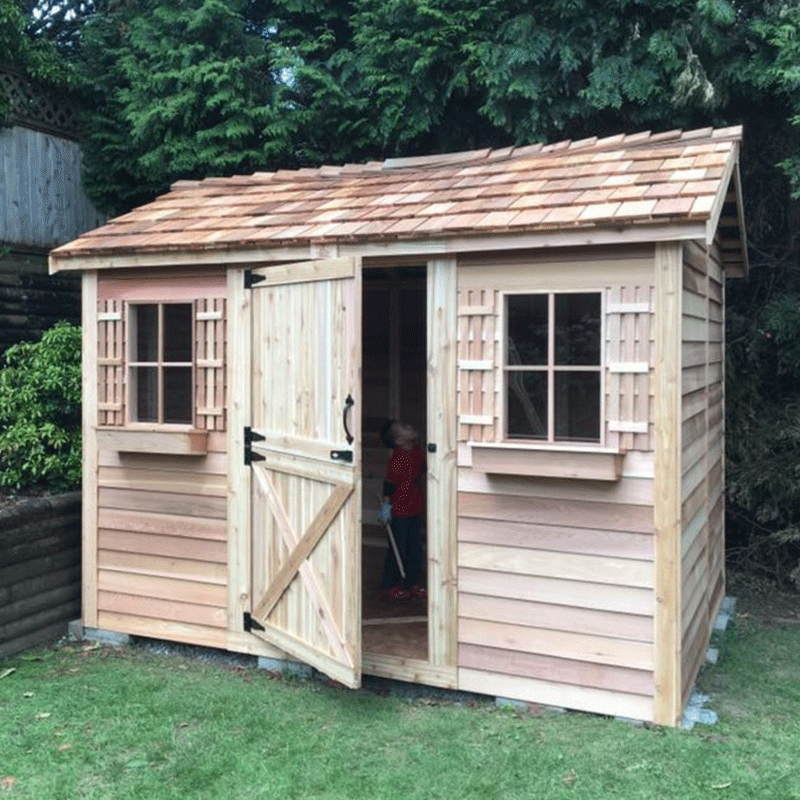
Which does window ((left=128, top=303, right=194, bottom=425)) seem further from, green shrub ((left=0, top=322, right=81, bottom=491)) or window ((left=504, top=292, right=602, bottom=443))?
window ((left=504, top=292, right=602, bottom=443))

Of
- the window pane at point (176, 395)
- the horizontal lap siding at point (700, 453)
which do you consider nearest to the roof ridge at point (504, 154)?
the horizontal lap siding at point (700, 453)

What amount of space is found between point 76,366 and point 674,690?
4.85m

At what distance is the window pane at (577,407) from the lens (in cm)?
466

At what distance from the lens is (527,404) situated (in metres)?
4.79

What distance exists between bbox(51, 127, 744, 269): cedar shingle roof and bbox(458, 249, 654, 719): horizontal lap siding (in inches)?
10.7

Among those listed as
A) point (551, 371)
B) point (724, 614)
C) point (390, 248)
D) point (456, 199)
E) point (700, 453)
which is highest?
point (456, 199)

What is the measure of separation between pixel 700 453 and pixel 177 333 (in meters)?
3.44

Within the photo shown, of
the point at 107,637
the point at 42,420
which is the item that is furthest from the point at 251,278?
the point at 107,637

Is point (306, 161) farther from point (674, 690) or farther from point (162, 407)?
point (674, 690)

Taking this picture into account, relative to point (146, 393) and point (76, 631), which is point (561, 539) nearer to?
point (146, 393)

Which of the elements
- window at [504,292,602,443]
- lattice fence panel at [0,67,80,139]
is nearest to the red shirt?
window at [504,292,602,443]

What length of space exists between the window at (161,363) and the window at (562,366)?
225 cm

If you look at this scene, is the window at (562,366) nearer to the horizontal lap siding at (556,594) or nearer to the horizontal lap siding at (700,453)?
the horizontal lap siding at (556,594)

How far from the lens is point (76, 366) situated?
6.82 meters
